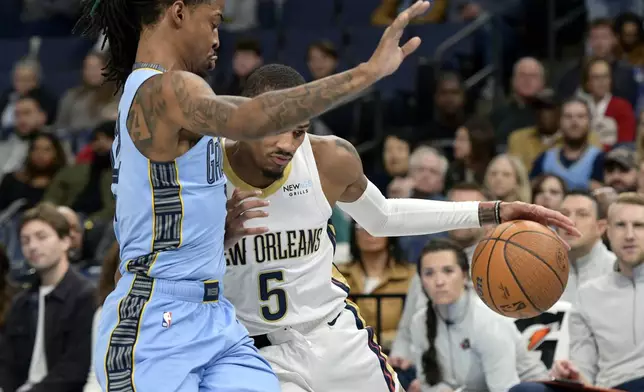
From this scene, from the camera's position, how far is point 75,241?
7879 millimetres

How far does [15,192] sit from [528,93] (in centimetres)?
457

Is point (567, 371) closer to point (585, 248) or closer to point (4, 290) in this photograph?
point (585, 248)

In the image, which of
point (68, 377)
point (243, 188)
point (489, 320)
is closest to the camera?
point (243, 188)

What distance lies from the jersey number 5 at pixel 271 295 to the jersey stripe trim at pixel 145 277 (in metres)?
0.71

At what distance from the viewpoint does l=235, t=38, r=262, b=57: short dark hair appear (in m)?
10.1

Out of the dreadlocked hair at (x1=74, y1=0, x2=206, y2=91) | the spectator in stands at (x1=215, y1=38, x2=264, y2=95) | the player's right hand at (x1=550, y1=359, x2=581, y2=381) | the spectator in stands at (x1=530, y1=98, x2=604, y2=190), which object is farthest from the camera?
the spectator in stands at (x1=215, y1=38, x2=264, y2=95)

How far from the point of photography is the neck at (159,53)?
134 inches

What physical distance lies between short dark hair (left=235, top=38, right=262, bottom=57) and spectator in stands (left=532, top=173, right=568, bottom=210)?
3.67m

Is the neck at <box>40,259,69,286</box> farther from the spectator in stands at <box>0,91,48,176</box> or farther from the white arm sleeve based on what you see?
the spectator in stands at <box>0,91,48,176</box>

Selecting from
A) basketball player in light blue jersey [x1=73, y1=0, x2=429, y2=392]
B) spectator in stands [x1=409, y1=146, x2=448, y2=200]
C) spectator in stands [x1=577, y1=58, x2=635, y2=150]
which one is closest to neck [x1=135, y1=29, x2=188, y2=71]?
basketball player in light blue jersey [x1=73, y1=0, x2=429, y2=392]

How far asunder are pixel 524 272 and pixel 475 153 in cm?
460

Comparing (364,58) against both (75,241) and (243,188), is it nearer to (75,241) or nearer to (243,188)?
(75,241)

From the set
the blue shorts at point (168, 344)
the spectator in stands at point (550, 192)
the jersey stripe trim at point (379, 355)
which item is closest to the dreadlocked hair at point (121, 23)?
the blue shorts at point (168, 344)

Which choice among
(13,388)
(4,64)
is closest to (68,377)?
(13,388)
